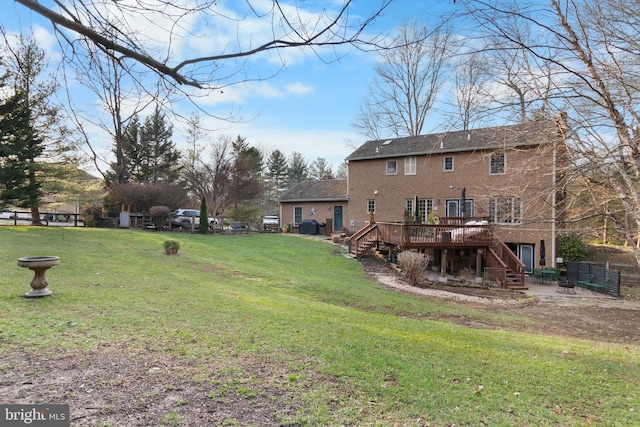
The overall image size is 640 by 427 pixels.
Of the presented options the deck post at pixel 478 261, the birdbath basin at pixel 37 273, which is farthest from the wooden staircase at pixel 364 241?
the birdbath basin at pixel 37 273

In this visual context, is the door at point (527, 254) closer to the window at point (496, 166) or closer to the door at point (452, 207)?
the door at point (452, 207)

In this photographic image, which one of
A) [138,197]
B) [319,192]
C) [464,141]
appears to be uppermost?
[464,141]

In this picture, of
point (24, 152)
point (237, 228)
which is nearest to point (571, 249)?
point (237, 228)

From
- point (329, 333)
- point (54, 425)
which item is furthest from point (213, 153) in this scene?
point (54, 425)

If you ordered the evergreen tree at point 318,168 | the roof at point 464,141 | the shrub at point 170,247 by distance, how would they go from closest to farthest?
the roof at point 464,141
the shrub at point 170,247
the evergreen tree at point 318,168

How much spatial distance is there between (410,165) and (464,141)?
3913 millimetres

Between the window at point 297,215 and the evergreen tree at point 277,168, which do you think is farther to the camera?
the evergreen tree at point 277,168

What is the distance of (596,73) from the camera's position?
201 inches

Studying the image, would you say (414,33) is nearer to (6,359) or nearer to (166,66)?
Answer: (166,66)

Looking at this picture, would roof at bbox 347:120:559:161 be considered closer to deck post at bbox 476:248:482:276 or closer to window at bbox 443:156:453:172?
window at bbox 443:156:453:172

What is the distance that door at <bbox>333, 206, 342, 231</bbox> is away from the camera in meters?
28.6

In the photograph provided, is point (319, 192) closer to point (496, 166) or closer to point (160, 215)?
point (160, 215)

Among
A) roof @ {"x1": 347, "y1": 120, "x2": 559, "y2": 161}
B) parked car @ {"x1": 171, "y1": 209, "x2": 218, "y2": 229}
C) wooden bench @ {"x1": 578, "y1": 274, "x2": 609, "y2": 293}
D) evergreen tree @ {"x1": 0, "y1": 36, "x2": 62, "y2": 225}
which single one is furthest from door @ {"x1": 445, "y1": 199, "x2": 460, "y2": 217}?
evergreen tree @ {"x1": 0, "y1": 36, "x2": 62, "y2": 225}

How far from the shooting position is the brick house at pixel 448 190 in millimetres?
11391
